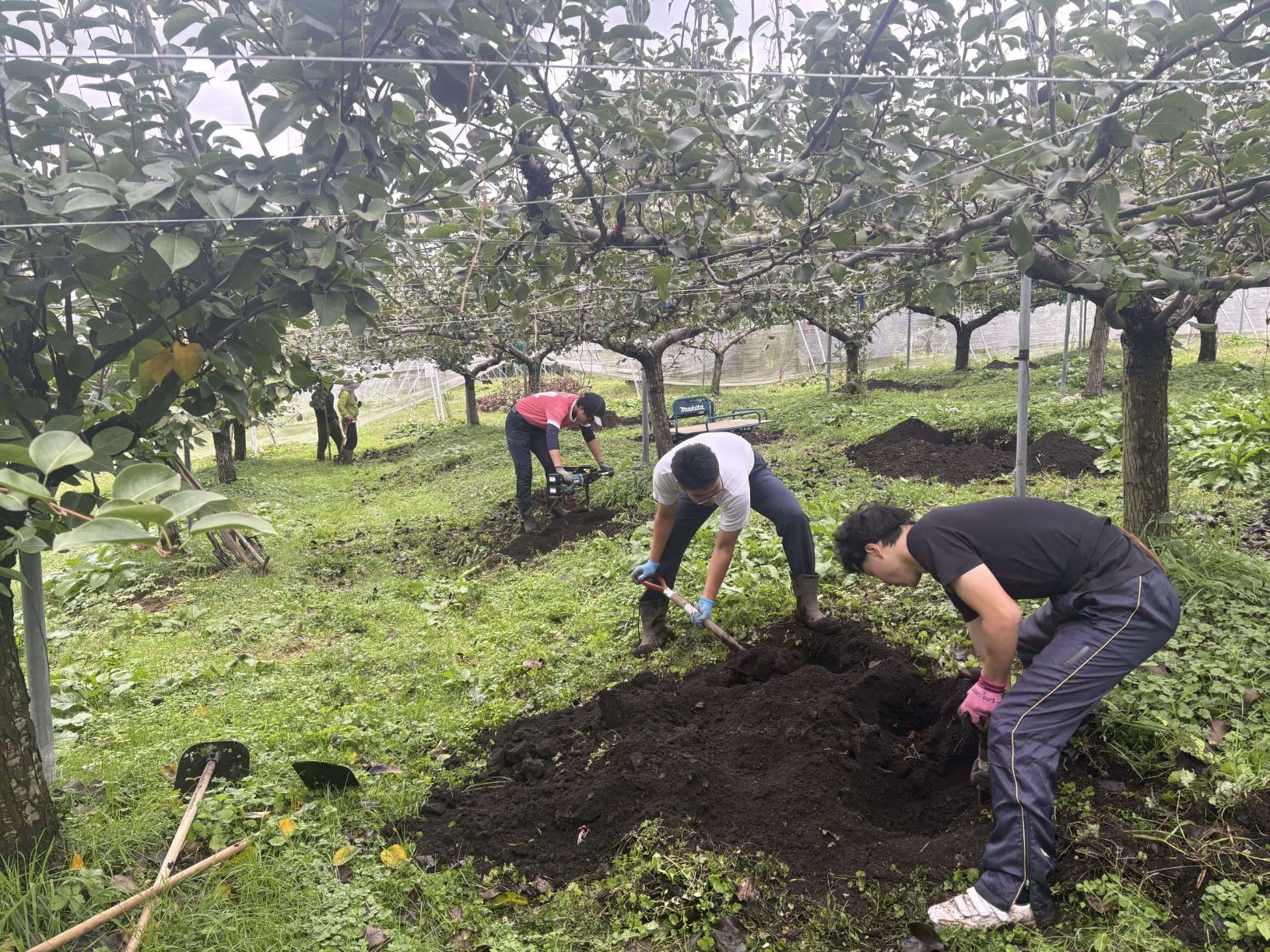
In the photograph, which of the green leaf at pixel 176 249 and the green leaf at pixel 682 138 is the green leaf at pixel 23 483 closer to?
the green leaf at pixel 176 249

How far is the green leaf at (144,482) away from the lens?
0.94 metres

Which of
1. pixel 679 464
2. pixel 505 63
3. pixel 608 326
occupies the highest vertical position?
pixel 505 63

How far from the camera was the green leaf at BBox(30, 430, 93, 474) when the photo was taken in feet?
3.00

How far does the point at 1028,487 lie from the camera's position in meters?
6.60

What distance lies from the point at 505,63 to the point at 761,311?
8797mm

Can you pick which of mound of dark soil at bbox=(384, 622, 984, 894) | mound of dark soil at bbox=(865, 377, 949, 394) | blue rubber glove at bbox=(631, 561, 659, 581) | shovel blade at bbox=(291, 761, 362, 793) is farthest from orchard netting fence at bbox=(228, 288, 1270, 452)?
shovel blade at bbox=(291, 761, 362, 793)

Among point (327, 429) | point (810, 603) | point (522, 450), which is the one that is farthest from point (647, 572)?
point (327, 429)

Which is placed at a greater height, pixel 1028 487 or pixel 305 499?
pixel 1028 487

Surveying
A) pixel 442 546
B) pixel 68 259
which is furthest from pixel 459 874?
pixel 442 546

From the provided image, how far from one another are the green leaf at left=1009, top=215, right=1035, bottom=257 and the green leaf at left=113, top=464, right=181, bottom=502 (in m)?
2.25

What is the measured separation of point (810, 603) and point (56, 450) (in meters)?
3.79

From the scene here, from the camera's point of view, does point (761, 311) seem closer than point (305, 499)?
Yes

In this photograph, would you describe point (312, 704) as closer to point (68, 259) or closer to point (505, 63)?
point (68, 259)

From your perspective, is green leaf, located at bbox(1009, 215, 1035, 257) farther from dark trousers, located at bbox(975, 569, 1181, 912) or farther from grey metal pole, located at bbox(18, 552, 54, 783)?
grey metal pole, located at bbox(18, 552, 54, 783)
